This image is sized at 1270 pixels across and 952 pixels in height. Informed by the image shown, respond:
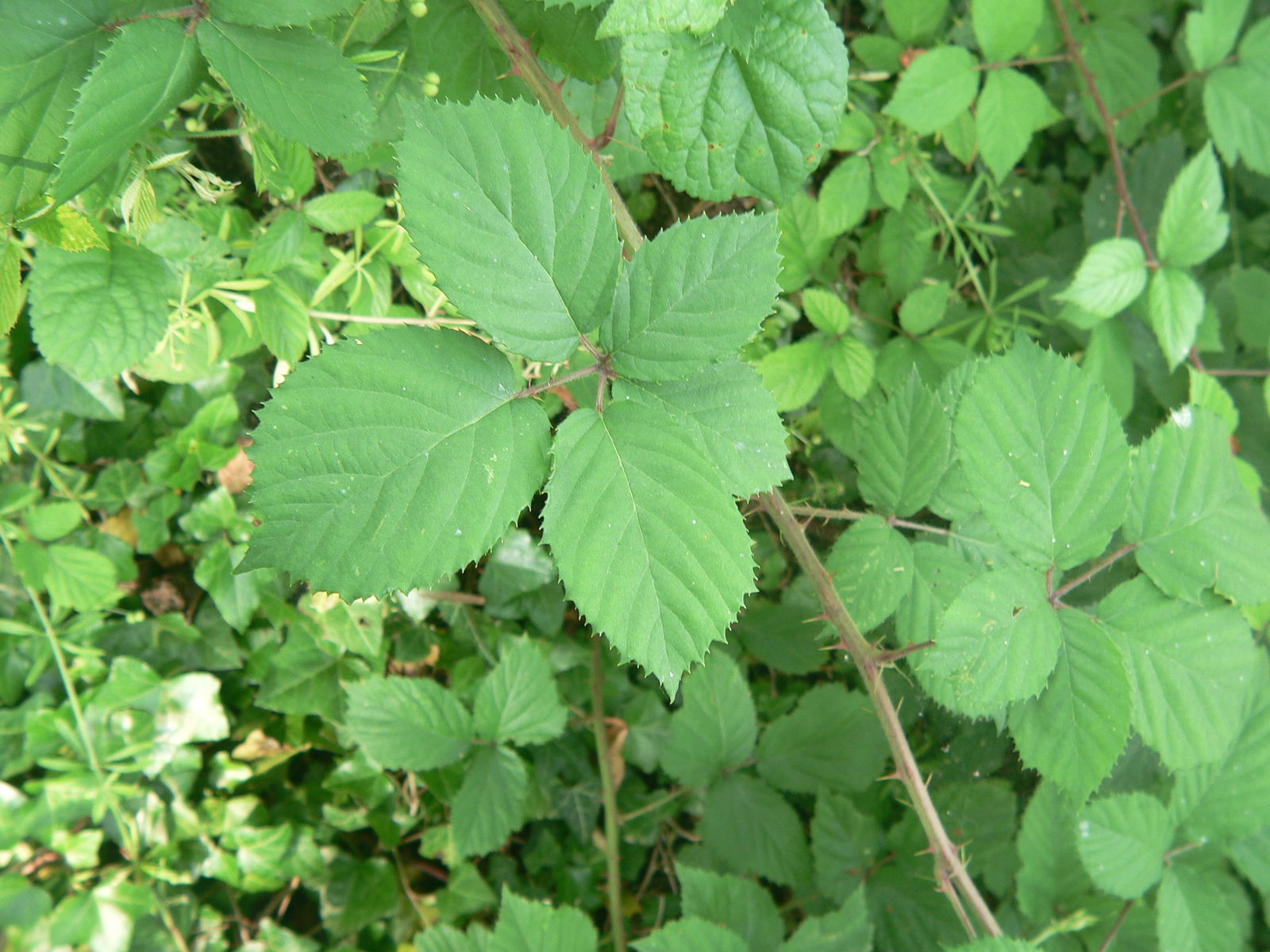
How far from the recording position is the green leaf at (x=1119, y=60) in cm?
176

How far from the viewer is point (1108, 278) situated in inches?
58.1

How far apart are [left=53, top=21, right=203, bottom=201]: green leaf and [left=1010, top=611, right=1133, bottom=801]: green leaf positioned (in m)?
1.12

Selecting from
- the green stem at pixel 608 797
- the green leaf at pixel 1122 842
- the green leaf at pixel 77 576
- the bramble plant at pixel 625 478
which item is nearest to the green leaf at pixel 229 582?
the bramble plant at pixel 625 478

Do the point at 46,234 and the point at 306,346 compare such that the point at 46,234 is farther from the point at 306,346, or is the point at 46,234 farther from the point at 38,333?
the point at 306,346

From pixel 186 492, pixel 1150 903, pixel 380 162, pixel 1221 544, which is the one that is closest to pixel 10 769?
pixel 186 492

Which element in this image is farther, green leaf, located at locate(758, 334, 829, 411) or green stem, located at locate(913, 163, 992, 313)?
green stem, located at locate(913, 163, 992, 313)

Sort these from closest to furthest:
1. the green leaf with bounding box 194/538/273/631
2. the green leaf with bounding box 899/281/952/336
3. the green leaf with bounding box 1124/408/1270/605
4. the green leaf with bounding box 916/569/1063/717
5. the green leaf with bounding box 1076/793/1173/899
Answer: the green leaf with bounding box 916/569/1063/717 → the green leaf with bounding box 1124/408/1270/605 → the green leaf with bounding box 1076/793/1173/899 → the green leaf with bounding box 194/538/273/631 → the green leaf with bounding box 899/281/952/336

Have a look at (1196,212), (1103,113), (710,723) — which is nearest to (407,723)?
(710,723)

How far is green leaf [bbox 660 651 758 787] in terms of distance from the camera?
1.49 m

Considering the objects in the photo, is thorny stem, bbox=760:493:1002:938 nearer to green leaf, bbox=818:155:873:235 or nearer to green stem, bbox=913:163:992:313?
green leaf, bbox=818:155:873:235

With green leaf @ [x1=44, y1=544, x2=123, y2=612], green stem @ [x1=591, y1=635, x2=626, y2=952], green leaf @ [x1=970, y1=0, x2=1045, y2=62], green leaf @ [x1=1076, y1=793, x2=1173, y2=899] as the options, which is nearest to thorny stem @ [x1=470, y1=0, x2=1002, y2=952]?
green leaf @ [x1=1076, y1=793, x2=1173, y2=899]

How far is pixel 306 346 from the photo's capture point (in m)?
1.23

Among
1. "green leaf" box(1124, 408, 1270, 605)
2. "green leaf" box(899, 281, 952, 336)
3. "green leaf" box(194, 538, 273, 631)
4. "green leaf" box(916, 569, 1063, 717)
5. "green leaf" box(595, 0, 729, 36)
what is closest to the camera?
"green leaf" box(595, 0, 729, 36)

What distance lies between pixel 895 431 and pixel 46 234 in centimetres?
109
